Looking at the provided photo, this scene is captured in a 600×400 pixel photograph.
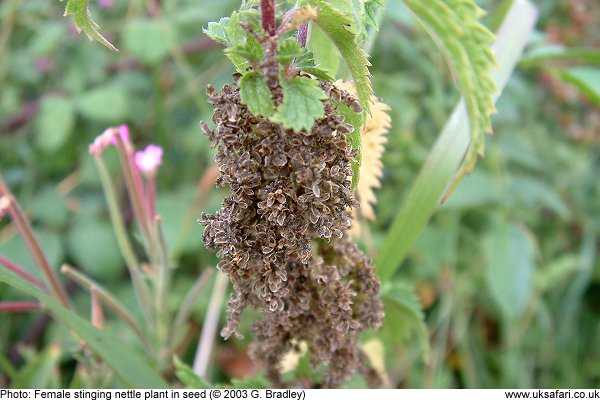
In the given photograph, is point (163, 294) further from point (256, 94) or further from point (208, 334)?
point (256, 94)

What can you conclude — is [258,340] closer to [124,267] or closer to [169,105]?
[124,267]

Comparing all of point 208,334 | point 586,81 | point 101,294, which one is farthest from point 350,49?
point 586,81

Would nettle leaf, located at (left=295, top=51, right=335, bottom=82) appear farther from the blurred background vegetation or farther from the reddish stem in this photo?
the blurred background vegetation

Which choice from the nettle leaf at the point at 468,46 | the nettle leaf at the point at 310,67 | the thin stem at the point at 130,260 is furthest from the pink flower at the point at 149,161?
the nettle leaf at the point at 468,46

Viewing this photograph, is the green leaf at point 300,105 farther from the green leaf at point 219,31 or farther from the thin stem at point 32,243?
the thin stem at point 32,243

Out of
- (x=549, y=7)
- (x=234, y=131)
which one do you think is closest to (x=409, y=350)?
(x=234, y=131)

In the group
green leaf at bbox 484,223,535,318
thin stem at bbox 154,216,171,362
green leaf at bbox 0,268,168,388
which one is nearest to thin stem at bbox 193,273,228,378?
thin stem at bbox 154,216,171,362

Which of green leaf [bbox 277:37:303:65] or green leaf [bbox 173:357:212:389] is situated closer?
green leaf [bbox 277:37:303:65]
